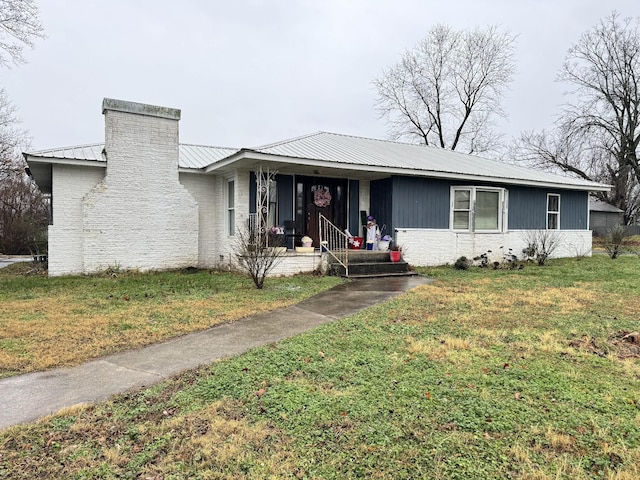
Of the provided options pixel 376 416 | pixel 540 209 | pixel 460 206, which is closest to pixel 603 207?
pixel 540 209

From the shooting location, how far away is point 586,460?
90.6 inches

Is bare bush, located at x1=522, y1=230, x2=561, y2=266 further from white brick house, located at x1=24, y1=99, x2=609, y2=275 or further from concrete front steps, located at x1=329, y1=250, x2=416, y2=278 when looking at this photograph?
concrete front steps, located at x1=329, y1=250, x2=416, y2=278

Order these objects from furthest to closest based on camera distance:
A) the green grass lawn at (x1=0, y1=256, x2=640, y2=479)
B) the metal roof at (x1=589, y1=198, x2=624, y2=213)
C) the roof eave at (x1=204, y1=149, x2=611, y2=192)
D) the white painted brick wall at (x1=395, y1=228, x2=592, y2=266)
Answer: the metal roof at (x1=589, y1=198, x2=624, y2=213) < the white painted brick wall at (x1=395, y1=228, x2=592, y2=266) < the roof eave at (x1=204, y1=149, x2=611, y2=192) < the green grass lawn at (x1=0, y1=256, x2=640, y2=479)

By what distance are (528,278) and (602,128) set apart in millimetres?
27826

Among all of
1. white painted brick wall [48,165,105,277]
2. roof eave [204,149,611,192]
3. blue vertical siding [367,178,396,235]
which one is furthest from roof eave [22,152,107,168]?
blue vertical siding [367,178,396,235]

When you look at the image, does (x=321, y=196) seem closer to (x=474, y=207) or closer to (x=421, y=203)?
(x=421, y=203)

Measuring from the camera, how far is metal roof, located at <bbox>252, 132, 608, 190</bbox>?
10875mm

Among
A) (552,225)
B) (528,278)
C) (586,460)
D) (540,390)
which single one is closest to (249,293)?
(540,390)

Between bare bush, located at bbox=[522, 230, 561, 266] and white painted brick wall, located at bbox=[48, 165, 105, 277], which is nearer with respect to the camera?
white painted brick wall, located at bbox=[48, 165, 105, 277]

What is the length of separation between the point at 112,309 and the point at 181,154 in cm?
807

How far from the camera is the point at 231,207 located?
11414mm

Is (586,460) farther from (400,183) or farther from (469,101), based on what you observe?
(469,101)

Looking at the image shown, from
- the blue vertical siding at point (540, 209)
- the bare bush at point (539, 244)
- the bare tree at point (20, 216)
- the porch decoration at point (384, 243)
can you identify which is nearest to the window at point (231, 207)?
the porch decoration at point (384, 243)

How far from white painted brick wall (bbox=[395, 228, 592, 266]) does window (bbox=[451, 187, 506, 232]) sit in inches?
12.0
